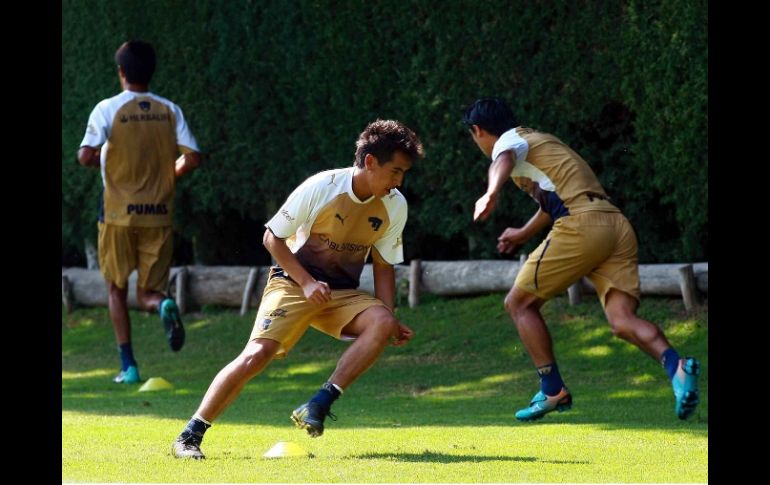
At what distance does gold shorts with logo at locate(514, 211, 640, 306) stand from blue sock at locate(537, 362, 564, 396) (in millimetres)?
482

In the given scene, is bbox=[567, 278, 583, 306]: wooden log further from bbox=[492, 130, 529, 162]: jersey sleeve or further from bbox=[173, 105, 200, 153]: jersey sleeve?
bbox=[492, 130, 529, 162]: jersey sleeve

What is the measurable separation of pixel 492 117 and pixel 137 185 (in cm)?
433

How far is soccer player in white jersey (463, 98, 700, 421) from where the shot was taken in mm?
9094

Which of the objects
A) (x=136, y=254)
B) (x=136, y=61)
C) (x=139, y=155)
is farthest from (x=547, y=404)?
(x=136, y=61)

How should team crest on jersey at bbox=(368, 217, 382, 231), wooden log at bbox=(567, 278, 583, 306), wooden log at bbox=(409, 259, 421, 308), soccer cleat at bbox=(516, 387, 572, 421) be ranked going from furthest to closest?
1. wooden log at bbox=(409, 259, 421, 308)
2. wooden log at bbox=(567, 278, 583, 306)
3. soccer cleat at bbox=(516, 387, 572, 421)
4. team crest on jersey at bbox=(368, 217, 382, 231)

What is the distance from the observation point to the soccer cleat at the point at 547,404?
9164 mm

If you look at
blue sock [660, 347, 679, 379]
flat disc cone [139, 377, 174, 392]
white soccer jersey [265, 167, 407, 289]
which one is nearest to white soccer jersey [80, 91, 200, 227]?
flat disc cone [139, 377, 174, 392]

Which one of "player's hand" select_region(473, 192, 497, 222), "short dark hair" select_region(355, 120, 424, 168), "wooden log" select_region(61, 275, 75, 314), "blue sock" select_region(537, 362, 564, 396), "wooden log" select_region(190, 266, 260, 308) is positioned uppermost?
"short dark hair" select_region(355, 120, 424, 168)

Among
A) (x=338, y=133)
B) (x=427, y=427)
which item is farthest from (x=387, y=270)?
(x=338, y=133)

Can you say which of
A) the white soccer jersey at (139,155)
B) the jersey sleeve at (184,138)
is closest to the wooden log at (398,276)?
the white soccer jersey at (139,155)

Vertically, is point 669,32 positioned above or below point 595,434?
above

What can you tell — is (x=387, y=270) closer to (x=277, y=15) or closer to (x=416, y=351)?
(x=416, y=351)
